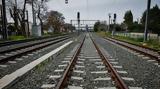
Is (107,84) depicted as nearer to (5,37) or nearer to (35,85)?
(35,85)

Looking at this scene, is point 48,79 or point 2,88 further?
point 48,79

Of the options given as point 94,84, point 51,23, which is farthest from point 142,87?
point 51,23

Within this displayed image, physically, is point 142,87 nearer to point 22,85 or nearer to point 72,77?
point 72,77

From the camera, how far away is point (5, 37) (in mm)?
43000

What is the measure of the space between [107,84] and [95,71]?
280 cm

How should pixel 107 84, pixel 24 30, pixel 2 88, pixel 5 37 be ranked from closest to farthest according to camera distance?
pixel 2 88 → pixel 107 84 → pixel 5 37 → pixel 24 30

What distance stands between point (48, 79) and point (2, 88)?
6.59 feet

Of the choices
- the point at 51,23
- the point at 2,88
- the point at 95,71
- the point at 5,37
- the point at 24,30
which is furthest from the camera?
the point at 51,23

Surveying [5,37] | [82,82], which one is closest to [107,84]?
[82,82]

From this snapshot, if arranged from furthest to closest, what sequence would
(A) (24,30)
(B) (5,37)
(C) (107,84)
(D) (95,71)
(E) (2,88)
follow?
(A) (24,30) < (B) (5,37) < (D) (95,71) < (C) (107,84) < (E) (2,88)

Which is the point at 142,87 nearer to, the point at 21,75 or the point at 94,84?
the point at 94,84

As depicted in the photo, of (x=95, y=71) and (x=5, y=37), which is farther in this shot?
(x=5, y=37)

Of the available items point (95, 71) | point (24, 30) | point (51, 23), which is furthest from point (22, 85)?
point (51, 23)

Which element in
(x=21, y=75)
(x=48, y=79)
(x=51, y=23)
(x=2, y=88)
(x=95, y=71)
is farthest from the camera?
(x=51, y=23)
